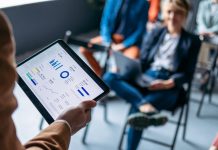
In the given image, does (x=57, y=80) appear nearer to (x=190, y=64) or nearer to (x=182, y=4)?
(x=190, y=64)

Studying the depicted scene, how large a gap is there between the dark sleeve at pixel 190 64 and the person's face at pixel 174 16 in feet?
0.50

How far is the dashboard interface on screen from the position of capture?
43.2 inches

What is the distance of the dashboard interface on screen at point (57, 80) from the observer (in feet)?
3.60

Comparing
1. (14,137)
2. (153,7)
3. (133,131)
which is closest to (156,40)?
(133,131)

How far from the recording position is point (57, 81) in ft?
3.72

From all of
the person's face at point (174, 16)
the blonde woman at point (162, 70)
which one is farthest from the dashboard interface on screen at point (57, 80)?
the person's face at point (174, 16)

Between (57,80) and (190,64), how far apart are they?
4.61 ft

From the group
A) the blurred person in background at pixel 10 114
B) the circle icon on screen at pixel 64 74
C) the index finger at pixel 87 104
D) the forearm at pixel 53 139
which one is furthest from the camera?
the circle icon on screen at pixel 64 74

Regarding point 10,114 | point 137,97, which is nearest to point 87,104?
point 10,114

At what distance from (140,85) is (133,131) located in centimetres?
32

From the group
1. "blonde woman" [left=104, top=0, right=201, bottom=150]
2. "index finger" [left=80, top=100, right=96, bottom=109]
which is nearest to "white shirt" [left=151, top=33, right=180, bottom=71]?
"blonde woman" [left=104, top=0, right=201, bottom=150]

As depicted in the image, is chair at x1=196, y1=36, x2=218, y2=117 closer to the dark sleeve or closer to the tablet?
the dark sleeve

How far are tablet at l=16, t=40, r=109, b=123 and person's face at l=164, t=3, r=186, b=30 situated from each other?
1398 mm

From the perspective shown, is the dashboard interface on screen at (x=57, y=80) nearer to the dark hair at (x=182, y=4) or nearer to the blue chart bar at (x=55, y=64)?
the blue chart bar at (x=55, y=64)
